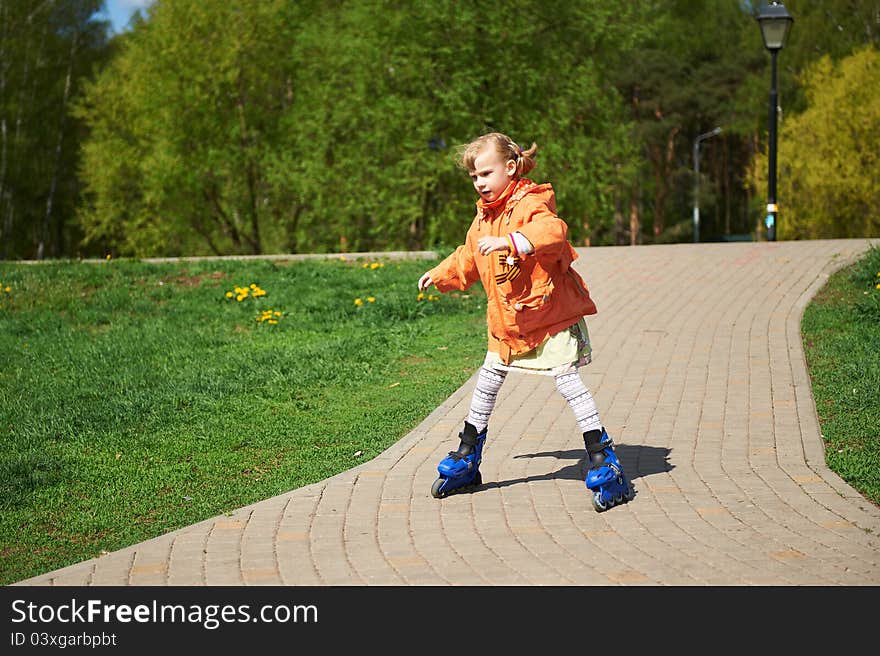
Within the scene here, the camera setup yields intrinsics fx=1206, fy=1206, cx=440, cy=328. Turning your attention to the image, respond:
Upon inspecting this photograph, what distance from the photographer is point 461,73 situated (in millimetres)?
26922

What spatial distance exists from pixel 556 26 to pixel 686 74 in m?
21.5

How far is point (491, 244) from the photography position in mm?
5152

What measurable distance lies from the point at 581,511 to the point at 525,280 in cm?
108

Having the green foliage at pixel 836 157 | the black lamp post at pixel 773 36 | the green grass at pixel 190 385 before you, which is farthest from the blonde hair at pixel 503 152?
the green foliage at pixel 836 157

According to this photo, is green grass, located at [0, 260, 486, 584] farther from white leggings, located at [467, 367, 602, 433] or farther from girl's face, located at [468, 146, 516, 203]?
girl's face, located at [468, 146, 516, 203]

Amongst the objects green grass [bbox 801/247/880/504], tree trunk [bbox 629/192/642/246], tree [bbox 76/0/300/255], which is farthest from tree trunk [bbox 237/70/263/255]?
green grass [bbox 801/247/880/504]

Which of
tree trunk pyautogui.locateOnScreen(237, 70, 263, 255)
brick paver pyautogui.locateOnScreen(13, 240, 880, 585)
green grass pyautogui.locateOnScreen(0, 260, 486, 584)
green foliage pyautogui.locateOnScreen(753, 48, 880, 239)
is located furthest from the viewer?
tree trunk pyautogui.locateOnScreen(237, 70, 263, 255)

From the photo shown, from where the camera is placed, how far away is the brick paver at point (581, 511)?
461cm

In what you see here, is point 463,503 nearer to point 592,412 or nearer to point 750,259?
point 592,412

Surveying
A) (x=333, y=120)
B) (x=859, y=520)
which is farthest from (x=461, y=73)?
(x=859, y=520)

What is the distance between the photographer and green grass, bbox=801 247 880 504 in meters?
6.21

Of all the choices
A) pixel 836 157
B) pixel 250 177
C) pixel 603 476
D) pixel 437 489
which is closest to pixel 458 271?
pixel 437 489

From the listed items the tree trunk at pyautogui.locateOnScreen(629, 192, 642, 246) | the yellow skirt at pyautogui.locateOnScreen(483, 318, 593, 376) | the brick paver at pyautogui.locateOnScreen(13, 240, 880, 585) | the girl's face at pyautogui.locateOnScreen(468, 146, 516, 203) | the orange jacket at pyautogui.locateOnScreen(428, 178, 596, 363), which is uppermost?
the tree trunk at pyautogui.locateOnScreen(629, 192, 642, 246)

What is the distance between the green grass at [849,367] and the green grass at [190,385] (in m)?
2.49
